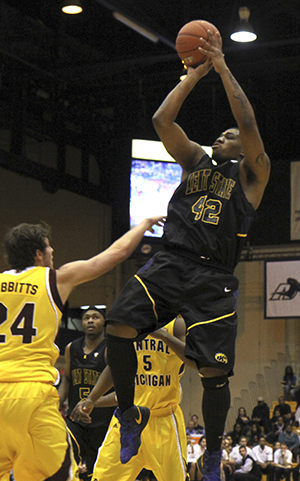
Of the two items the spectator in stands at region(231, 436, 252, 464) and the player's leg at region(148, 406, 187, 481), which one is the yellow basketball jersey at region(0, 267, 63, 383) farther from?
the spectator in stands at region(231, 436, 252, 464)

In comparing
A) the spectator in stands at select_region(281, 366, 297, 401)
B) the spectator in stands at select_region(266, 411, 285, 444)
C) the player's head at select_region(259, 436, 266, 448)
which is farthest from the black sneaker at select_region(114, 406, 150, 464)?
the spectator in stands at select_region(281, 366, 297, 401)

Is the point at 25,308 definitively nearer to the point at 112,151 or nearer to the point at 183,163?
the point at 183,163

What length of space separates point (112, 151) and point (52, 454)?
16.4 meters

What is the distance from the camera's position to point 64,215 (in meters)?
21.5

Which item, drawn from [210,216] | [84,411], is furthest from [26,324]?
[84,411]

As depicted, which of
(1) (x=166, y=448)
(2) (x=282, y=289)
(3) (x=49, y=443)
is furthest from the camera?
(2) (x=282, y=289)

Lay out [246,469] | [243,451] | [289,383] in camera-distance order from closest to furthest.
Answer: [246,469] < [243,451] < [289,383]

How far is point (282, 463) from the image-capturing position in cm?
1562

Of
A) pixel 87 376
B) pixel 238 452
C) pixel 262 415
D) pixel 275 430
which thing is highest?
pixel 87 376

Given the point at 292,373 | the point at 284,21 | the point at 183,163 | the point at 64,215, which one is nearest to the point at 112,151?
the point at 64,215

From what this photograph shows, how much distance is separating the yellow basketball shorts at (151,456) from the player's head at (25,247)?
2035 mm

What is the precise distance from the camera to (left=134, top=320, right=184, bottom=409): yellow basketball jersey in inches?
→ 250

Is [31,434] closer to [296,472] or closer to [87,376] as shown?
[87,376]

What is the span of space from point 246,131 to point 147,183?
13.3m
